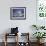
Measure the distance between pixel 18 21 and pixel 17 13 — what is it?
1.19 feet

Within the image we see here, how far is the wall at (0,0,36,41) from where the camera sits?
6.97 m

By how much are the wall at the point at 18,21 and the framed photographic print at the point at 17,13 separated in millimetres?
134

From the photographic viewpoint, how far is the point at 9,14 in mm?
6988

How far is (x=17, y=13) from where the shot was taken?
701cm

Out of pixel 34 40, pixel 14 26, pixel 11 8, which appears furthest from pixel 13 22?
pixel 34 40

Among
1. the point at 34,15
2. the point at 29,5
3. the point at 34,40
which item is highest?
the point at 29,5

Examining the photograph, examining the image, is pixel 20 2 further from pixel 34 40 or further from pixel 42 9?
pixel 34 40

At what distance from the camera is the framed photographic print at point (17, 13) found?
6.98 metres

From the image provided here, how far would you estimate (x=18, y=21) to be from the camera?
7.04 meters

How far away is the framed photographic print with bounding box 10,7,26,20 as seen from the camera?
6.98 meters

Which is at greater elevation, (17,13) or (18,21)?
(17,13)

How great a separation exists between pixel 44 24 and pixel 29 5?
1.09 metres

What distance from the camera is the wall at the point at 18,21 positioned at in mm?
6969

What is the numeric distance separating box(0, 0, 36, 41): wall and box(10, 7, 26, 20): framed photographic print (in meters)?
0.13
